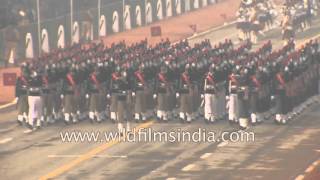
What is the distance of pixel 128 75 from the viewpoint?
34.5 metres

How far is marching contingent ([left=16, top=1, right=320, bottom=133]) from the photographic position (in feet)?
112

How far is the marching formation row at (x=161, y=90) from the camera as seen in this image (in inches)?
1346

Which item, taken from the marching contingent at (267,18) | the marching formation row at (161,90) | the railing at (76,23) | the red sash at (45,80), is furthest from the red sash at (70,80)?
the marching contingent at (267,18)

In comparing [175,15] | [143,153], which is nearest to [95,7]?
[175,15]

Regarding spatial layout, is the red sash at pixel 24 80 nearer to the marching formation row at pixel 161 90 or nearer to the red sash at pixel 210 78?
the marching formation row at pixel 161 90

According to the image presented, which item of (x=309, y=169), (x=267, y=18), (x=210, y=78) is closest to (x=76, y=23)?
(x=267, y=18)

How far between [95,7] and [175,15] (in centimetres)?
984

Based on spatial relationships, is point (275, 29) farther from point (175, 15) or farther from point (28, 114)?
point (28, 114)

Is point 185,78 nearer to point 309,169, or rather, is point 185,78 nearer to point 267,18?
point 309,169

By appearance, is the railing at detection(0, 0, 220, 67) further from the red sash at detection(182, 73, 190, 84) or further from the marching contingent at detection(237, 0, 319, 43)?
the red sash at detection(182, 73, 190, 84)

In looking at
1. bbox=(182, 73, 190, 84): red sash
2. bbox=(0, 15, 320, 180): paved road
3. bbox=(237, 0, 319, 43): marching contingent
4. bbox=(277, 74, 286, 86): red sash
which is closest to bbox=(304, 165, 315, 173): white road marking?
bbox=(0, 15, 320, 180): paved road

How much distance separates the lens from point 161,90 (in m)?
35.1

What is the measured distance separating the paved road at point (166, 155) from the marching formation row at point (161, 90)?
50 cm

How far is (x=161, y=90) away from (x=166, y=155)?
4893 mm
